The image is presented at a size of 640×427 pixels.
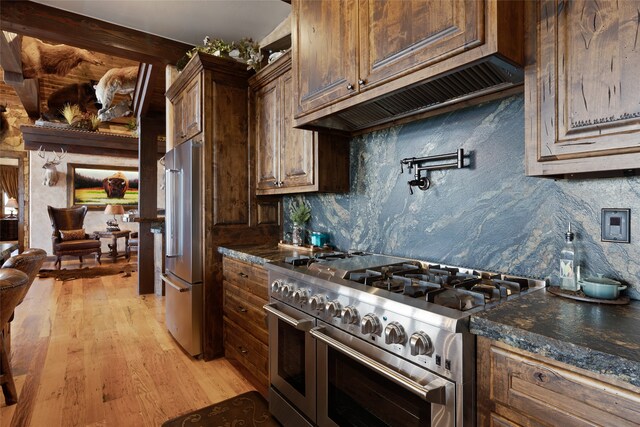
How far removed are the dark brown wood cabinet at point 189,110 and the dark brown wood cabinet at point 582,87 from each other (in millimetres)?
2351

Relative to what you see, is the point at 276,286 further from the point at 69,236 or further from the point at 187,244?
the point at 69,236

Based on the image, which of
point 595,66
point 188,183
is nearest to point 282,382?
point 188,183

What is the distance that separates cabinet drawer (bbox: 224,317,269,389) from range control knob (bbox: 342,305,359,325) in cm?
94

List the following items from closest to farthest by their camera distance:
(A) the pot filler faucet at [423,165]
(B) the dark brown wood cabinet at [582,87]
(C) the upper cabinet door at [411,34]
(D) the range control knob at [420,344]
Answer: (B) the dark brown wood cabinet at [582,87] → (D) the range control knob at [420,344] → (C) the upper cabinet door at [411,34] → (A) the pot filler faucet at [423,165]

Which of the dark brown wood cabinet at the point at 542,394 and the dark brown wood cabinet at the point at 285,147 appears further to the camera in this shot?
the dark brown wood cabinet at the point at 285,147

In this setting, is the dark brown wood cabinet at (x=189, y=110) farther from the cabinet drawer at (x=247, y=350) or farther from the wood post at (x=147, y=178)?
the wood post at (x=147, y=178)

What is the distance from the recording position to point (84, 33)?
3064 mm

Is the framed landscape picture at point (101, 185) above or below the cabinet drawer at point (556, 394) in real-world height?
above

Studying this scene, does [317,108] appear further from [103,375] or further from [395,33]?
[103,375]

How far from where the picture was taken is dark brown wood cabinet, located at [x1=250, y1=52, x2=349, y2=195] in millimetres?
2314

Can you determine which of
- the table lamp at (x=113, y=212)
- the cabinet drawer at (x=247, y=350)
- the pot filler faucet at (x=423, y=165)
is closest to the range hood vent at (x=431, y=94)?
the pot filler faucet at (x=423, y=165)

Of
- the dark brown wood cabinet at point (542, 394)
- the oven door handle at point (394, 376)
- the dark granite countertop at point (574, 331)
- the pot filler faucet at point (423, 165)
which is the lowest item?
the oven door handle at point (394, 376)

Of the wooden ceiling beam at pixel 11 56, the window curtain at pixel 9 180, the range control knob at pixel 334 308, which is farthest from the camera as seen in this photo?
the window curtain at pixel 9 180

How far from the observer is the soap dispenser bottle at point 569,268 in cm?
131
